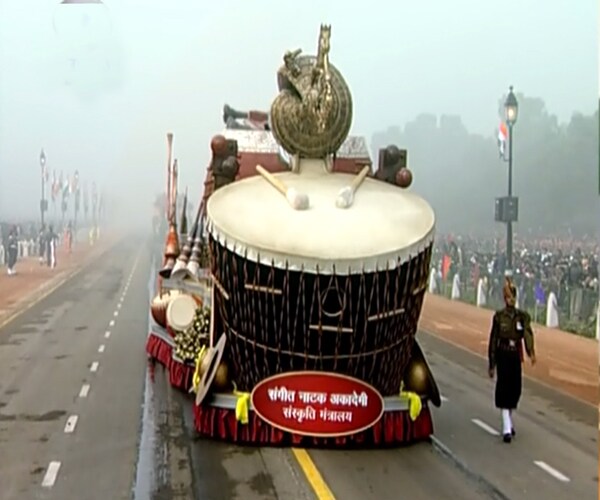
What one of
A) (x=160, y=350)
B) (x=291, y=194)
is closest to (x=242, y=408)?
(x=291, y=194)

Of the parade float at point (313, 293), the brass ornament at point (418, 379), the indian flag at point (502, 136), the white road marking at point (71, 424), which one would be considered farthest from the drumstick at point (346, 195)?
the indian flag at point (502, 136)

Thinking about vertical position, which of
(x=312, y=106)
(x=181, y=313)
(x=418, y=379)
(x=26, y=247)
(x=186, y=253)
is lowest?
(x=418, y=379)

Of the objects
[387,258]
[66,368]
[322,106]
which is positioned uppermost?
[322,106]

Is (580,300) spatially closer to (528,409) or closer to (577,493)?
(528,409)

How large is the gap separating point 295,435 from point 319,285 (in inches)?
64.1

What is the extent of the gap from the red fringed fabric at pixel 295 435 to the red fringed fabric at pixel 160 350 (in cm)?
505

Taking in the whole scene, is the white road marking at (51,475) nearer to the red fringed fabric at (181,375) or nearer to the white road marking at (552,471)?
the red fringed fabric at (181,375)

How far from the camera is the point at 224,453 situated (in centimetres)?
1071

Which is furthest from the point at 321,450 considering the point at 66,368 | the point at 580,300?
the point at 580,300

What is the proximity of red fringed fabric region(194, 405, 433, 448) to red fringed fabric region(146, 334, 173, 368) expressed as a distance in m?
5.05

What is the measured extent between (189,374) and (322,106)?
15.2 ft

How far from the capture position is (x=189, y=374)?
14.6 metres

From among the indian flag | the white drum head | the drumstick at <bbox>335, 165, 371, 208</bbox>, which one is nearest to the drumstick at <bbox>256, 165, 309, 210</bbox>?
the drumstick at <bbox>335, 165, 371, 208</bbox>

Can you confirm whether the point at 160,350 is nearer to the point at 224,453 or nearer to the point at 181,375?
the point at 181,375
